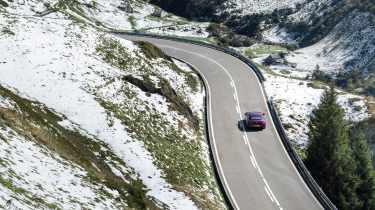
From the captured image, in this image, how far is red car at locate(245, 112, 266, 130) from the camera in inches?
1690

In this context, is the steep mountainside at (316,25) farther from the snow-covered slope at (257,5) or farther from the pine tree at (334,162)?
the pine tree at (334,162)

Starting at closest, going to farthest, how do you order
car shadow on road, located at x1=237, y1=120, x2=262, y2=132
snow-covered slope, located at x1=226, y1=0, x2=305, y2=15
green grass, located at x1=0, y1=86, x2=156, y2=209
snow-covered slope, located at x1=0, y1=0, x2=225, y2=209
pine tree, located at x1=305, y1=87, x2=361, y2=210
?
1. snow-covered slope, located at x1=0, y1=0, x2=225, y2=209
2. green grass, located at x1=0, y1=86, x2=156, y2=209
3. pine tree, located at x1=305, y1=87, x2=361, y2=210
4. car shadow on road, located at x1=237, y1=120, x2=262, y2=132
5. snow-covered slope, located at x1=226, y1=0, x2=305, y2=15

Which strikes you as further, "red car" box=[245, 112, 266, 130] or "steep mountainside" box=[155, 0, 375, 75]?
"steep mountainside" box=[155, 0, 375, 75]

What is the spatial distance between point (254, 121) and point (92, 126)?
17.3m

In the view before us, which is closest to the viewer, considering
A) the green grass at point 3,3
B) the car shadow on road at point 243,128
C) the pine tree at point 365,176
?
the pine tree at point 365,176

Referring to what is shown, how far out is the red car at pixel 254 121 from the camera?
42.9m

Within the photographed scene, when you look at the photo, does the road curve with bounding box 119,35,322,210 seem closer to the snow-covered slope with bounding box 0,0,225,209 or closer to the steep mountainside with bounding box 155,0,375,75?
the snow-covered slope with bounding box 0,0,225,209

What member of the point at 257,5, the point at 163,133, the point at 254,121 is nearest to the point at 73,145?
the point at 163,133

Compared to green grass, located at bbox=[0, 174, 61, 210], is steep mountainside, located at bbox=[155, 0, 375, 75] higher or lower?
higher

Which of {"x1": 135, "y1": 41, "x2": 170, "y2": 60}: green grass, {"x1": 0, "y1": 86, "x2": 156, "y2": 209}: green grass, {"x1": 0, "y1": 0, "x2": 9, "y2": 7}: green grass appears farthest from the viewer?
{"x1": 0, "y1": 0, "x2": 9, "y2": 7}: green grass

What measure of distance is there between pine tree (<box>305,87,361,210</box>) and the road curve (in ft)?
7.88

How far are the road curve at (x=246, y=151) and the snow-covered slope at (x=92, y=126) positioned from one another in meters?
1.49

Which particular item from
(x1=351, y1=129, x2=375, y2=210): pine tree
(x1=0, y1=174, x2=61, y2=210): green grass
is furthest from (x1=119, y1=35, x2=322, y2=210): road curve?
(x1=0, y1=174, x2=61, y2=210): green grass

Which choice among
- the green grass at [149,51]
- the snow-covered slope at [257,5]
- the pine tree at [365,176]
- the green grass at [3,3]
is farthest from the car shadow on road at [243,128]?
the snow-covered slope at [257,5]
